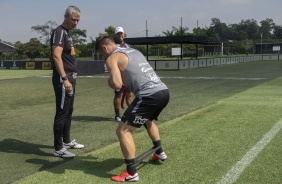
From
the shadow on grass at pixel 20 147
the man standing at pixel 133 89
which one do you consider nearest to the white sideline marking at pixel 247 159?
the man standing at pixel 133 89

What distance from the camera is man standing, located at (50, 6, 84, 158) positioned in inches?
191

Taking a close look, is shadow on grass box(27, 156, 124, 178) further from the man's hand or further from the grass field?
the man's hand

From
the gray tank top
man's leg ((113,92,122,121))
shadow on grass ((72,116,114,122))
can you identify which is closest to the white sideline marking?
the gray tank top

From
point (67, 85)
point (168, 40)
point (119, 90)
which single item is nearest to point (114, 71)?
point (67, 85)

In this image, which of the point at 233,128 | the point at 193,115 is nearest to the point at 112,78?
the point at 233,128

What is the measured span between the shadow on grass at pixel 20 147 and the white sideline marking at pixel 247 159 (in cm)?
272

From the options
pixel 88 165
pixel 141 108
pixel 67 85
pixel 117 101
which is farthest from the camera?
pixel 117 101

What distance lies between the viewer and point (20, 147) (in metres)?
5.76

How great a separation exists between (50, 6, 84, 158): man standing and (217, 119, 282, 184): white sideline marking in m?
2.25

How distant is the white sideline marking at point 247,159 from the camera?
409 centimetres

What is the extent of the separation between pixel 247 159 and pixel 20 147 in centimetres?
356

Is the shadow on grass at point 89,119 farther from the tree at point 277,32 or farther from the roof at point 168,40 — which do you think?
the tree at point 277,32

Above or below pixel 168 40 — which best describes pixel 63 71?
below

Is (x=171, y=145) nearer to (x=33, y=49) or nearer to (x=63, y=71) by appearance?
(x=63, y=71)
